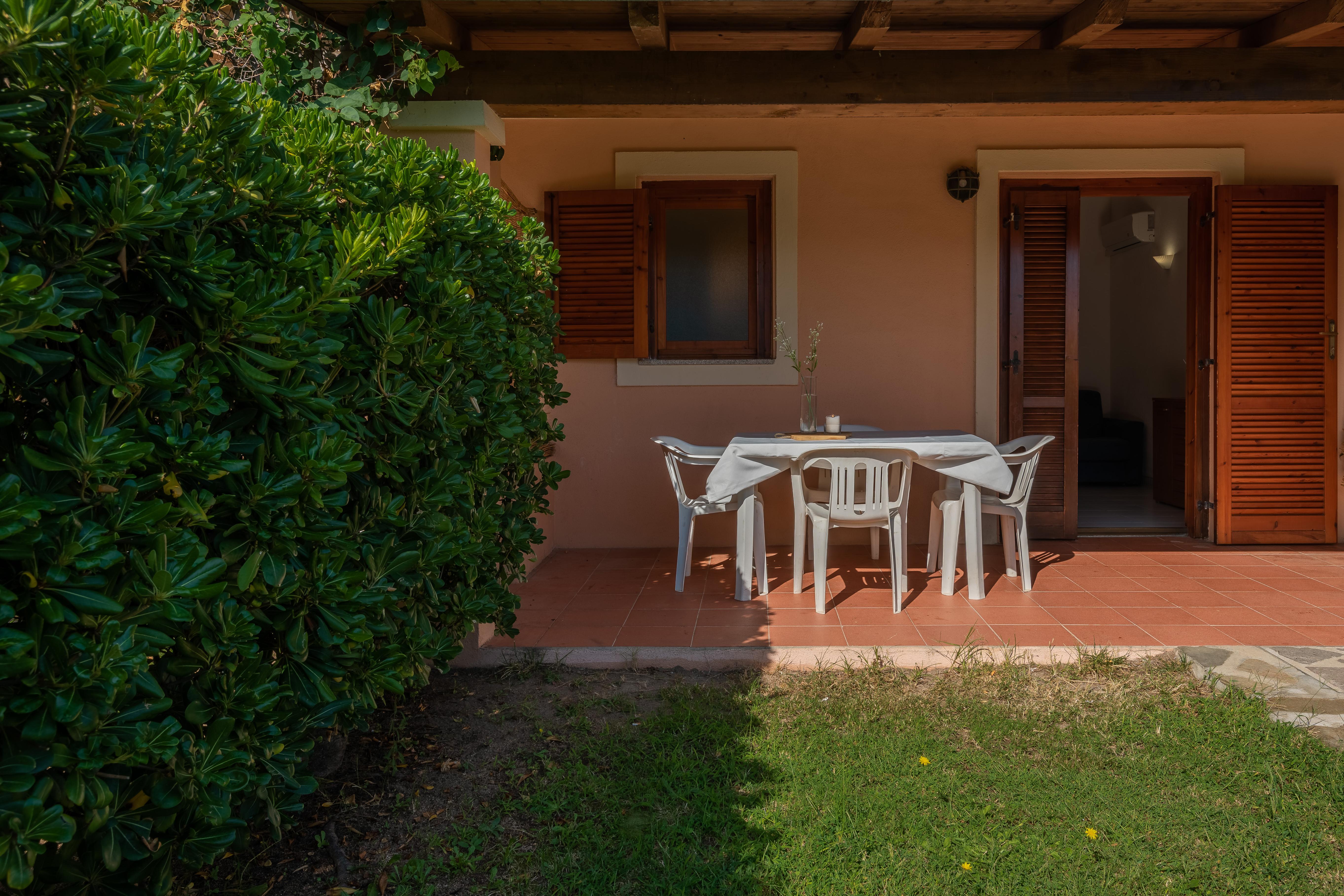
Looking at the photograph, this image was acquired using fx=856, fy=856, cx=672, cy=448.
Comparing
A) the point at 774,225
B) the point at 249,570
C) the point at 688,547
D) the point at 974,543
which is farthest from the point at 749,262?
the point at 249,570

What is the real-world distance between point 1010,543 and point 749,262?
256cm

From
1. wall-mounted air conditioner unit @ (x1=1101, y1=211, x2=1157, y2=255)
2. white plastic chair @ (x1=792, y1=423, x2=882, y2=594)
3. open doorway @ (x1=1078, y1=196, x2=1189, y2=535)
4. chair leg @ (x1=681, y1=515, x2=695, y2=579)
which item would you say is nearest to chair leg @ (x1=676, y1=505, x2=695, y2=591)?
chair leg @ (x1=681, y1=515, x2=695, y2=579)

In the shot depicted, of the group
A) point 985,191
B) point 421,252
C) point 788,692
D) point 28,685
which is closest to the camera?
point 28,685

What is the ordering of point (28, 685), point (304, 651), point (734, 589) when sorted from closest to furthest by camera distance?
point (28, 685) → point (304, 651) → point (734, 589)

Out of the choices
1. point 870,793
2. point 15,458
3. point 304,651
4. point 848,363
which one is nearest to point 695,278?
point 848,363

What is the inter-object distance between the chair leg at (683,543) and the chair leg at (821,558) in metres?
0.71

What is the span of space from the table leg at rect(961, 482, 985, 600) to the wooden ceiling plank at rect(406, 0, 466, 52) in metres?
3.27

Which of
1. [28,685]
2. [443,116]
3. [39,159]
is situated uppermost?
[443,116]

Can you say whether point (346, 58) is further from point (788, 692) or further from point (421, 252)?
point (788, 692)

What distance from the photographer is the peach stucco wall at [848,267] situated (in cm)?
575

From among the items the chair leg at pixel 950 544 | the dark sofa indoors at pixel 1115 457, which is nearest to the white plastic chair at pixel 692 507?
A: the chair leg at pixel 950 544

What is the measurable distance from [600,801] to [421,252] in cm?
156

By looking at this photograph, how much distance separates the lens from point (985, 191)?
578cm

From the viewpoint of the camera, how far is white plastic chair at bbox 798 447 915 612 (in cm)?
408
